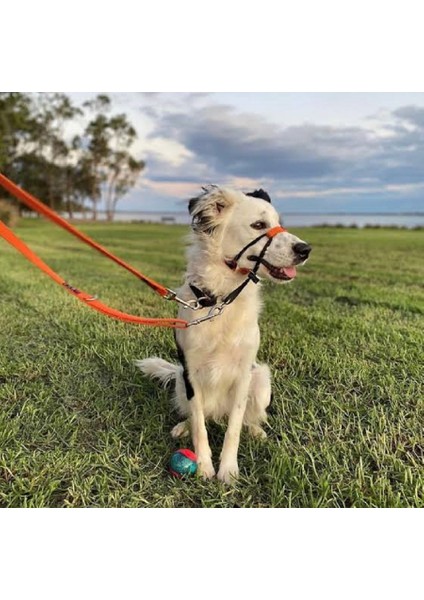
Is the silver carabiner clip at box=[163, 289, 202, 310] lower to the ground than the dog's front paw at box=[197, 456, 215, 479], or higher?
higher

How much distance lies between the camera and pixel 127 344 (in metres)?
2.65

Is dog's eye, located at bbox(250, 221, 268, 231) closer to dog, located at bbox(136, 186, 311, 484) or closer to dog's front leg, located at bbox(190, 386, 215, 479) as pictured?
dog, located at bbox(136, 186, 311, 484)

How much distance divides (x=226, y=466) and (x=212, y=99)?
238cm

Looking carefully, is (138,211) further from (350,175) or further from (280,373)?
(280,373)

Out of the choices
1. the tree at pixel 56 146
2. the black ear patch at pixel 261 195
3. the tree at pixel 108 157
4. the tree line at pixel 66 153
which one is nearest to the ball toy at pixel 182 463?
the black ear patch at pixel 261 195

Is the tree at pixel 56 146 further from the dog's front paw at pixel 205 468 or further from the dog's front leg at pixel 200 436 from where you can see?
the dog's front paw at pixel 205 468

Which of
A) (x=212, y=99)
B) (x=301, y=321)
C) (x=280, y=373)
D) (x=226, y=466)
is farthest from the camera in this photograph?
(x=212, y=99)

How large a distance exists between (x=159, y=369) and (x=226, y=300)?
1.94 feet

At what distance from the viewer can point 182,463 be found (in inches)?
73.6

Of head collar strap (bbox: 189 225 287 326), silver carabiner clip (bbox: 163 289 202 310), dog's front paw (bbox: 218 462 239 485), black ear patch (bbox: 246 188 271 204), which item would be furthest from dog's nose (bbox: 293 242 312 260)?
dog's front paw (bbox: 218 462 239 485)

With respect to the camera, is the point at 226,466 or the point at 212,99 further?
the point at 212,99

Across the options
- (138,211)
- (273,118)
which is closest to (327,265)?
(273,118)

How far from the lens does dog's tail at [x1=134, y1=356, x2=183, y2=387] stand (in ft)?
7.52

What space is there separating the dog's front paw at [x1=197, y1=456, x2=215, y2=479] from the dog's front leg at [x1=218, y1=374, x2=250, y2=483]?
0.11ft
